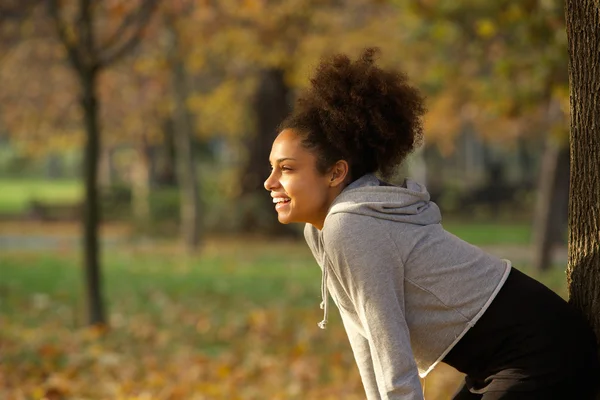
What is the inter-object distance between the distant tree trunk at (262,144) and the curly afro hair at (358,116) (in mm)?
18023

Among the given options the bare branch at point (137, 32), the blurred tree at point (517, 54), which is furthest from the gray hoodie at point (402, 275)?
the bare branch at point (137, 32)

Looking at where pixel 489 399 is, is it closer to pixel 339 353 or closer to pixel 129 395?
pixel 129 395

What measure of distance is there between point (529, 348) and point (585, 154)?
0.68 m

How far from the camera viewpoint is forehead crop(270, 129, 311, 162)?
281cm

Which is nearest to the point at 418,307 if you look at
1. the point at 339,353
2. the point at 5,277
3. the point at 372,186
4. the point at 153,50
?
the point at 372,186

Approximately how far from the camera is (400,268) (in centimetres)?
262

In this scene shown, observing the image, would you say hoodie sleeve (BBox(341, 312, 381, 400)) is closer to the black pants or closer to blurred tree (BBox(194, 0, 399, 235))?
the black pants

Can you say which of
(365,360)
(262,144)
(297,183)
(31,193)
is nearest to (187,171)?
(262,144)

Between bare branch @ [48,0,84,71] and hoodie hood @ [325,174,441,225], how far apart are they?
20.1ft

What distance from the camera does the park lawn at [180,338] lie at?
6355mm

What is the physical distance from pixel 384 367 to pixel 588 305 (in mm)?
688

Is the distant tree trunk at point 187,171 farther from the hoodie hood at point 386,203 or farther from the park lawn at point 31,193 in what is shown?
the park lawn at point 31,193

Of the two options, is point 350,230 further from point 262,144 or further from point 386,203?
point 262,144

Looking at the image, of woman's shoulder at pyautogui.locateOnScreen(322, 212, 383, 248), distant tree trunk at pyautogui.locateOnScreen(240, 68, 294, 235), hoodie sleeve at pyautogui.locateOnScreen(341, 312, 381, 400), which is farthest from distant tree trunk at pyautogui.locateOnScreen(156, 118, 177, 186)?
woman's shoulder at pyautogui.locateOnScreen(322, 212, 383, 248)
